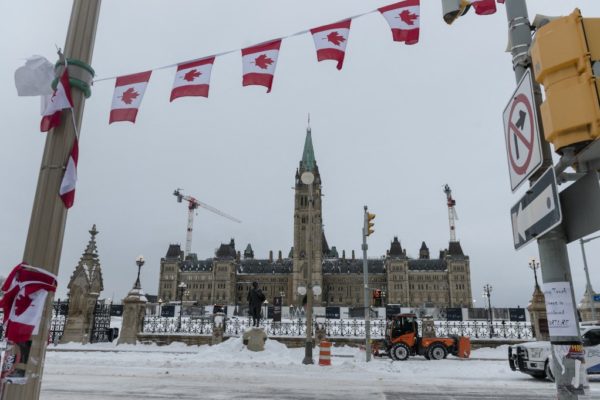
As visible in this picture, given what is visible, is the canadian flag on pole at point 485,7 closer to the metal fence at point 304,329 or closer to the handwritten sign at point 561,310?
the handwritten sign at point 561,310

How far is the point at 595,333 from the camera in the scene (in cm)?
1428

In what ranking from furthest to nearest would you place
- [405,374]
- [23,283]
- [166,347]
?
[166,347] < [405,374] < [23,283]

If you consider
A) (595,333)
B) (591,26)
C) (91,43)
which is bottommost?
(595,333)

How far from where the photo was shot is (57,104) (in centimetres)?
308

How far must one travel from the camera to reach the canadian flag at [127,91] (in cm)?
727

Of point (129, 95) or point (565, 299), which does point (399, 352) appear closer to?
point (129, 95)

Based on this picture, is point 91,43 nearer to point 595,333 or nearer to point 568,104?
point 568,104

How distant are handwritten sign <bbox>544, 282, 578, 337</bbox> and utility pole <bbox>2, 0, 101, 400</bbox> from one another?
3.28m

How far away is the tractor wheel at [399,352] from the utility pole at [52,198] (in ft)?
67.4

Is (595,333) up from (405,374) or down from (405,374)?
up

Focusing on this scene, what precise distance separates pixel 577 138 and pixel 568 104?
212 millimetres

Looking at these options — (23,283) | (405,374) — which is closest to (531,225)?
(23,283)

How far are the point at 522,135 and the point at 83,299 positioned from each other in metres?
27.0

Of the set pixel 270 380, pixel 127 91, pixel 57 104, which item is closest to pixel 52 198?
pixel 57 104
